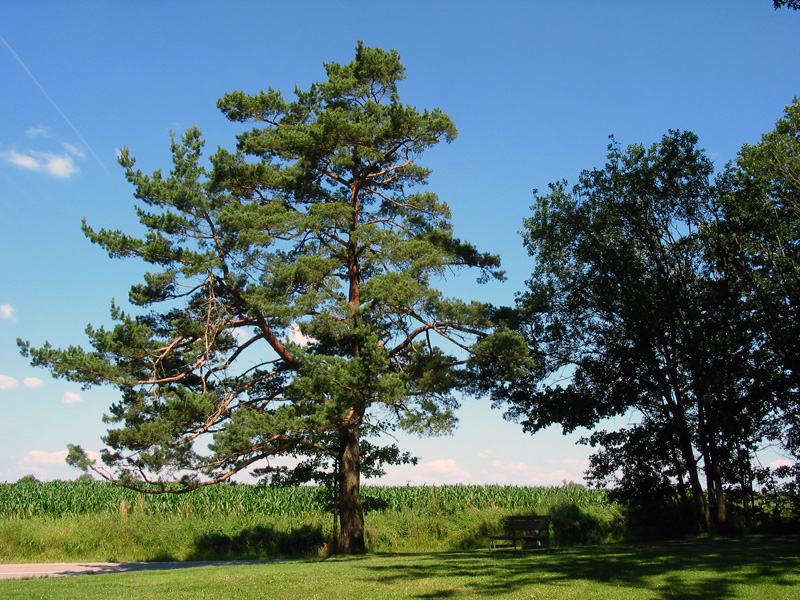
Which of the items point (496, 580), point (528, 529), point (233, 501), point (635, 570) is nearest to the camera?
point (496, 580)

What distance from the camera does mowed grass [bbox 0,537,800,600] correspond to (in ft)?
26.7

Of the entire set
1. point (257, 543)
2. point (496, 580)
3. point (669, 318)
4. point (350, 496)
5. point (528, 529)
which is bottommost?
point (257, 543)

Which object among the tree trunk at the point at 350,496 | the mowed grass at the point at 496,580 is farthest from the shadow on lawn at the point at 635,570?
the tree trunk at the point at 350,496

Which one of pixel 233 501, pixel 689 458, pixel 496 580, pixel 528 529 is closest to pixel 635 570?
pixel 496 580

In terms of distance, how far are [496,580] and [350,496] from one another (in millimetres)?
8329

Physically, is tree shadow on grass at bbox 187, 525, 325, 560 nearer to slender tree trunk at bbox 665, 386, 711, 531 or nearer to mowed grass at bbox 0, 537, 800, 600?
mowed grass at bbox 0, 537, 800, 600

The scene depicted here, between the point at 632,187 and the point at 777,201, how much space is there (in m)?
4.38

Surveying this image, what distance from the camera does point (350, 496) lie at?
56.5 feet

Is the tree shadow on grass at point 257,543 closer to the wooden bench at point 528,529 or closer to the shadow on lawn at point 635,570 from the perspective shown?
the wooden bench at point 528,529

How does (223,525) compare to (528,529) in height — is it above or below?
below

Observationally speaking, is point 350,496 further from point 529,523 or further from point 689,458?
point 689,458

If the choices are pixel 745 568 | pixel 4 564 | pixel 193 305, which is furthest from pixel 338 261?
pixel 4 564

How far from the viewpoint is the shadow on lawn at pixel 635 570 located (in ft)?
27.4

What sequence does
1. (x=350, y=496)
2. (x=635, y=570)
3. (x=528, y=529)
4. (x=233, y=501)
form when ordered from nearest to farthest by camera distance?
(x=635, y=570)
(x=528, y=529)
(x=350, y=496)
(x=233, y=501)
